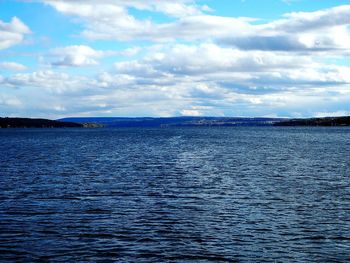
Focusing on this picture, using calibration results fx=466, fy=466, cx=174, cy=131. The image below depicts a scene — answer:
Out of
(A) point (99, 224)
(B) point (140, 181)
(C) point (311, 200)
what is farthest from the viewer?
(B) point (140, 181)

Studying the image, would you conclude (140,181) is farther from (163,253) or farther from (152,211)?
(163,253)

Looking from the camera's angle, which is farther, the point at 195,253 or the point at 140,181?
the point at 140,181

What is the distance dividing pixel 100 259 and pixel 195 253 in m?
4.44

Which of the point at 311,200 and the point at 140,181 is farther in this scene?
the point at 140,181

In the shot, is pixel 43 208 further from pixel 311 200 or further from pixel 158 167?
pixel 158 167

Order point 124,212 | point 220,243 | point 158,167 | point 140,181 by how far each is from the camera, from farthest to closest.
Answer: point 158,167 → point 140,181 → point 124,212 → point 220,243

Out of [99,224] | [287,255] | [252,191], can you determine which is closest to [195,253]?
[287,255]

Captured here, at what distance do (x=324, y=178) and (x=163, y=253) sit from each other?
31148mm

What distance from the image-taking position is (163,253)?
22.0m

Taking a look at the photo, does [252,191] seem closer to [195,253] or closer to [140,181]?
[140,181]

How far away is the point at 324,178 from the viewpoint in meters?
48.6

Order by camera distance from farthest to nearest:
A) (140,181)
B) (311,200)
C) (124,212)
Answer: (140,181), (311,200), (124,212)

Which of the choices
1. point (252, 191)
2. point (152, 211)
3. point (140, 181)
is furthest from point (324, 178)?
point (152, 211)

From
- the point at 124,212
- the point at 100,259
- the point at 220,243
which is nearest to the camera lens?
the point at 100,259
